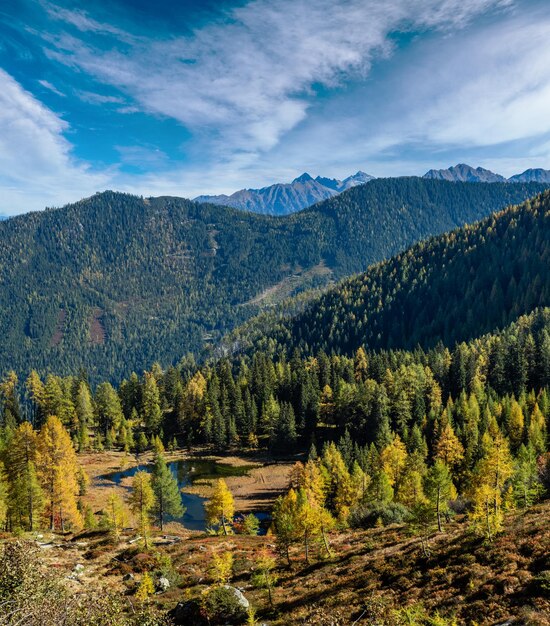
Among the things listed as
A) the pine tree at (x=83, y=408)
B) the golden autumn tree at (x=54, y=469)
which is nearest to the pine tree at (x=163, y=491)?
A: the golden autumn tree at (x=54, y=469)

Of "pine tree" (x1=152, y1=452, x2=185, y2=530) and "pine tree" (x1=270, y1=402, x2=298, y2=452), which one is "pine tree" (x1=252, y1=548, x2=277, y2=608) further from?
"pine tree" (x1=270, y1=402, x2=298, y2=452)

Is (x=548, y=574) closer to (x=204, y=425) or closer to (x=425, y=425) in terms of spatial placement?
(x=425, y=425)

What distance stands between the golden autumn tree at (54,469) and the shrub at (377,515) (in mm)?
45352

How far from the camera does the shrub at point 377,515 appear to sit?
6125 cm

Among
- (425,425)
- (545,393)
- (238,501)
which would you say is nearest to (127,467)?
(238,501)

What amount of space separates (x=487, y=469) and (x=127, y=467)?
10775cm

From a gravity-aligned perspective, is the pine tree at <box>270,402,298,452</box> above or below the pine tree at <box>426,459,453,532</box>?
below

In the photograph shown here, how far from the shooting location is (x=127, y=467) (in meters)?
122

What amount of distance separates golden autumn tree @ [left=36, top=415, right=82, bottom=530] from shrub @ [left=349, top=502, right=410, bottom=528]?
45352mm

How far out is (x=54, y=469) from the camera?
64125mm

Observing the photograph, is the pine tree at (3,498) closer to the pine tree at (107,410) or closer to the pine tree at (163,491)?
the pine tree at (163,491)

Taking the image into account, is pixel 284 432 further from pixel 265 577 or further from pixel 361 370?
pixel 265 577

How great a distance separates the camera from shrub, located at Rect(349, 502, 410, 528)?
6125 centimetres

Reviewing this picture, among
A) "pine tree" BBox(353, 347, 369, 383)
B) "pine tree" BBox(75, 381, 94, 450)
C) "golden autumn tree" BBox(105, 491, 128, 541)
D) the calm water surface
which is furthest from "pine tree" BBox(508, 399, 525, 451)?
"pine tree" BBox(75, 381, 94, 450)
